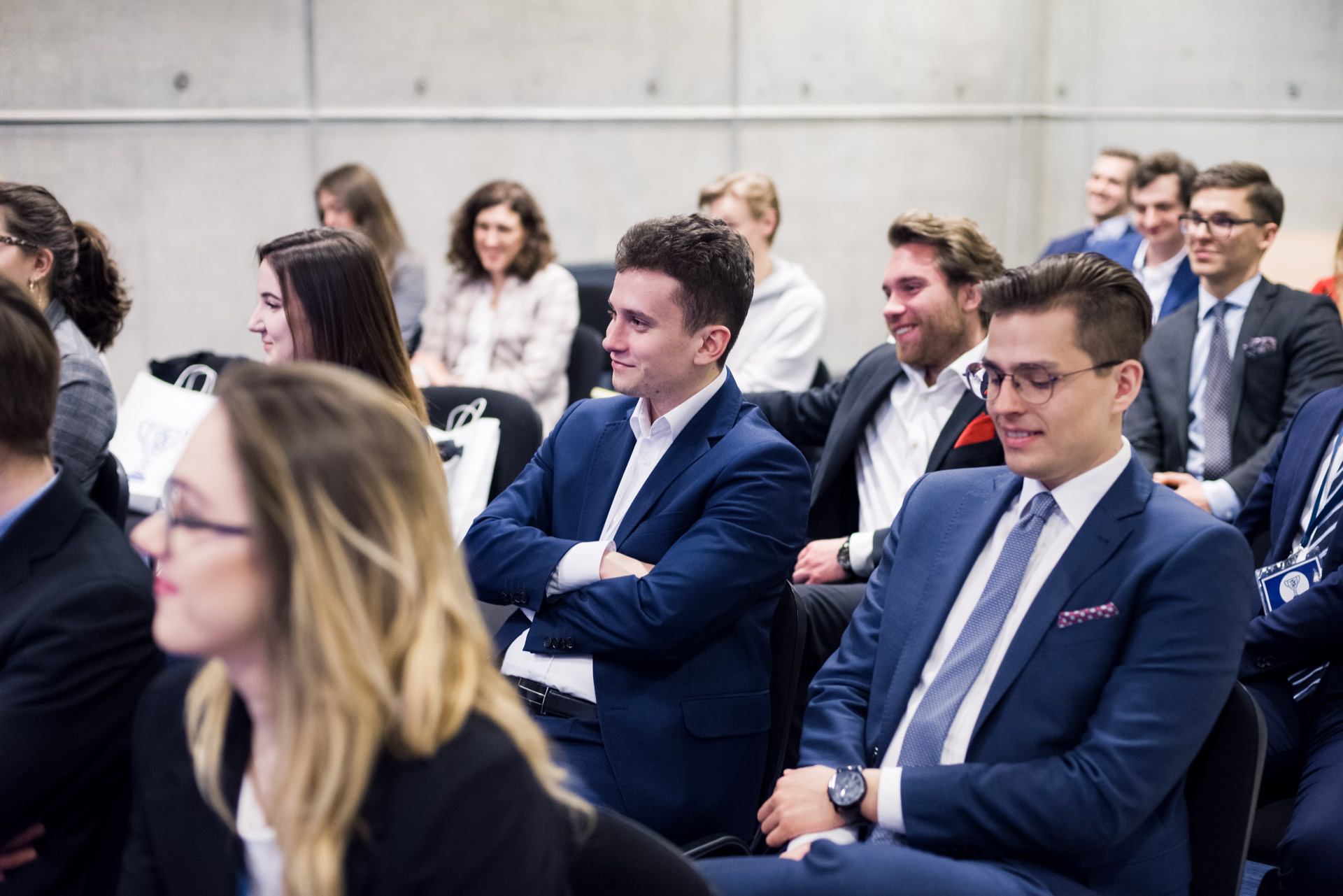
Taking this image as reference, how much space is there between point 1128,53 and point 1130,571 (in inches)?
277

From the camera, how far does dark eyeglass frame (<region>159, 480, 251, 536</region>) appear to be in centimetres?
120

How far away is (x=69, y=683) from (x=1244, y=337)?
3477 millimetres

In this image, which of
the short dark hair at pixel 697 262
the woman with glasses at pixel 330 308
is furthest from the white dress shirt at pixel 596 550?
the woman with glasses at pixel 330 308

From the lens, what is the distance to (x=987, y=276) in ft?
10.9

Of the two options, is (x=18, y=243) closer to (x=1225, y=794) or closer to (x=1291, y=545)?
(x=1225, y=794)

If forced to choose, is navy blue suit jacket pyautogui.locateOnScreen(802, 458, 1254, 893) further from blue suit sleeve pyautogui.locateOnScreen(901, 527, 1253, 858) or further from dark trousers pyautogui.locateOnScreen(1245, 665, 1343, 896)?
dark trousers pyautogui.locateOnScreen(1245, 665, 1343, 896)

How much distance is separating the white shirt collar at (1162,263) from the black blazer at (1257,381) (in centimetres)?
128

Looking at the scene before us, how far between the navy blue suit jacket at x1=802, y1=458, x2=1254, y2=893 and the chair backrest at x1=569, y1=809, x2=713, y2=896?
638 millimetres

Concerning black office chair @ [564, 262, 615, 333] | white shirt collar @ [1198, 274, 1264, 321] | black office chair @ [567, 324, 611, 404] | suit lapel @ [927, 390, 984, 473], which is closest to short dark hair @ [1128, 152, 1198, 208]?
white shirt collar @ [1198, 274, 1264, 321]

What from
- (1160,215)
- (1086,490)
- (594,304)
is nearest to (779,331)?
(594,304)

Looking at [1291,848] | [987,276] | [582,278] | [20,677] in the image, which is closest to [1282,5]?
[582,278]

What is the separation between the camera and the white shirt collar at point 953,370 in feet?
10.6

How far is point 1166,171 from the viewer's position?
5.57 meters

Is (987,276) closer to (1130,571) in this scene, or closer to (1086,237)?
(1130,571)
